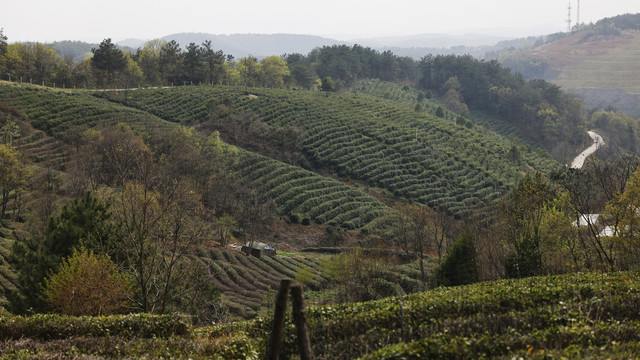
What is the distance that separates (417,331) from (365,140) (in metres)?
68.0

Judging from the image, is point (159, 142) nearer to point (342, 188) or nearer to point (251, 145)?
point (251, 145)

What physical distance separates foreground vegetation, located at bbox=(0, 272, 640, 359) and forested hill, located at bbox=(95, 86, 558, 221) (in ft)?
152

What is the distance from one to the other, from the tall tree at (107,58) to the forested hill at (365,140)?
8085mm

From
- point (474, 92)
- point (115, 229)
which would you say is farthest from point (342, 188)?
point (474, 92)

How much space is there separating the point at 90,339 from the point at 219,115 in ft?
235

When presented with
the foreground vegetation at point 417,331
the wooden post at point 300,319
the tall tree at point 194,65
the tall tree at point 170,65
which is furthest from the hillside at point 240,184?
the tall tree at point 194,65

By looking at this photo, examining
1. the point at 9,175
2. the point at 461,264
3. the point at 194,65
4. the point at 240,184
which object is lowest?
the point at 461,264

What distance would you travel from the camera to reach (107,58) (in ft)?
294

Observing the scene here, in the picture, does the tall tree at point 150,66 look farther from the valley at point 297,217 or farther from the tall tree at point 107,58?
the tall tree at point 107,58

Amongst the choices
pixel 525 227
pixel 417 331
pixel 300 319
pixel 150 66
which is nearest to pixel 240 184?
pixel 525 227

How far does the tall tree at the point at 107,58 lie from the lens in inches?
3492

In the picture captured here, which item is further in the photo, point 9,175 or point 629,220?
point 9,175

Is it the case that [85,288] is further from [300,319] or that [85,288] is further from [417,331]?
[417,331]

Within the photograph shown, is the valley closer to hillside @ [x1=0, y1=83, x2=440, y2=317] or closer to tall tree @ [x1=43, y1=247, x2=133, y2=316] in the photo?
tall tree @ [x1=43, y1=247, x2=133, y2=316]
